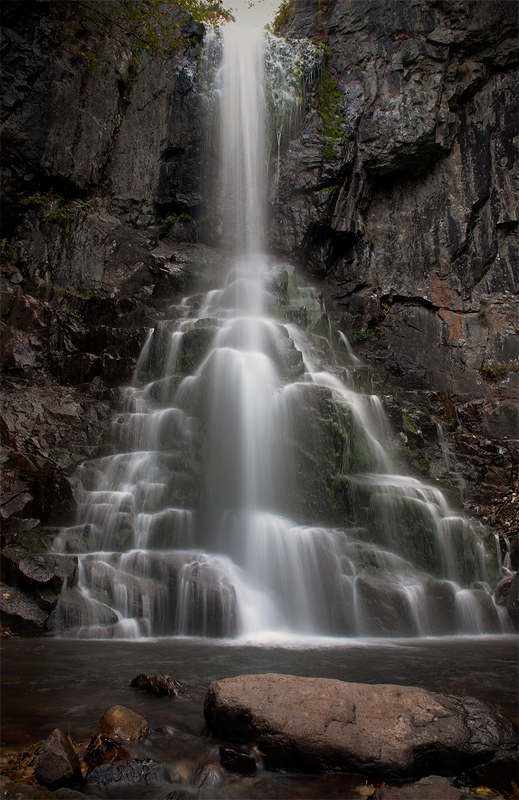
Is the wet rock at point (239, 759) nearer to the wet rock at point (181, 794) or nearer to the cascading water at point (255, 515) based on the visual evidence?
the wet rock at point (181, 794)

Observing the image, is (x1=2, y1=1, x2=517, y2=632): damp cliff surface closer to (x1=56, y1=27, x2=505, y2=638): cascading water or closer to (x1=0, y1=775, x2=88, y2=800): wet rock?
(x1=56, y1=27, x2=505, y2=638): cascading water

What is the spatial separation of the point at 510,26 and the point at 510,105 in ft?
8.64

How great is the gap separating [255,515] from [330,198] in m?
13.5

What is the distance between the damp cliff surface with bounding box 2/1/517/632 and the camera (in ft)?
50.9

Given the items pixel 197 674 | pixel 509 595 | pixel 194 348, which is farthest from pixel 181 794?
pixel 194 348

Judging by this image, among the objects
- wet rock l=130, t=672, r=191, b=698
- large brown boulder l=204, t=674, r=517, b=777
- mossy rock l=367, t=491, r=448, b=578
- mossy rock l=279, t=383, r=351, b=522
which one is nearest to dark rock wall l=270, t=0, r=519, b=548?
mossy rock l=279, t=383, r=351, b=522

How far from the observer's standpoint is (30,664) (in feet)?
17.5

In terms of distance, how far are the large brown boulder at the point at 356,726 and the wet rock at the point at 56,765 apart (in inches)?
40.8

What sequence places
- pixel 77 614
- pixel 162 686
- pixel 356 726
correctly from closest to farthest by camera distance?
pixel 356 726, pixel 162 686, pixel 77 614

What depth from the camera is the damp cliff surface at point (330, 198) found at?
1550 centimetres

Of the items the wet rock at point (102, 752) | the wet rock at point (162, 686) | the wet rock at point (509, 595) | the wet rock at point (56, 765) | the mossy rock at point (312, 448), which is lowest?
the wet rock at point (509, 595)

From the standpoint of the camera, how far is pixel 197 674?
507 centimetres

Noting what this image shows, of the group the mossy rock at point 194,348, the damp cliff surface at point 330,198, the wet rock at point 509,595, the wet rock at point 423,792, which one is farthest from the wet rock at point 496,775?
the damp cliff surface at point 330,198

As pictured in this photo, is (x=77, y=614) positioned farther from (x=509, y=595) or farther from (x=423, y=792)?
(x=509, y=595)
